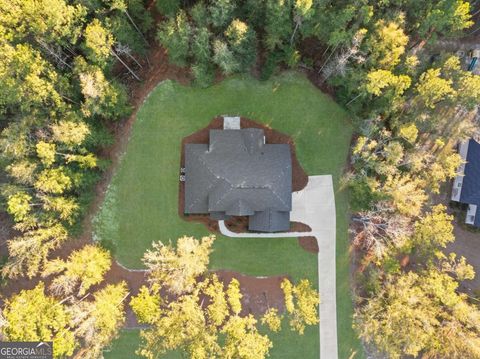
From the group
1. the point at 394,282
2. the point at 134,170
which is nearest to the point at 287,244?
the point at 394,282

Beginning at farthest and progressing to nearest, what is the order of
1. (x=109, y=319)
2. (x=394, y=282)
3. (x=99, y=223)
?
1. (x=99, y=223)
2. (x=394, y=282)
3. (x=109, y=319)

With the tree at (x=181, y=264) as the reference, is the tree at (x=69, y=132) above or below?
above

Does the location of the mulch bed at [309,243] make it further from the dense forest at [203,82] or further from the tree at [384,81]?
the tree at [384,81]

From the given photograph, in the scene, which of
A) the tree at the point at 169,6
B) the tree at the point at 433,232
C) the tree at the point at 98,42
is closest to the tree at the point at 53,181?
the tree at the point at 98,42

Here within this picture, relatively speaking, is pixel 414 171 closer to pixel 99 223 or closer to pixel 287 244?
pixel 287 244

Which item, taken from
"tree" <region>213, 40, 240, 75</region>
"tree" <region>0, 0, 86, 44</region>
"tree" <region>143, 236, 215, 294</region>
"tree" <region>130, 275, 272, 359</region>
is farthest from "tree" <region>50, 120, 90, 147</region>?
"tree" <region>130, 275, 272, 359</region>

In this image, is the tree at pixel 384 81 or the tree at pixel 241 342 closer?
the tree at pixel 384 81
